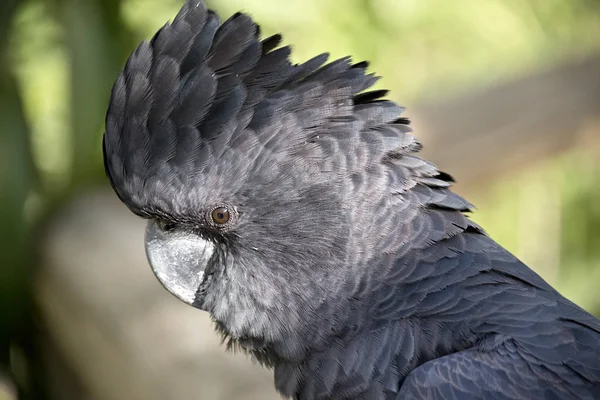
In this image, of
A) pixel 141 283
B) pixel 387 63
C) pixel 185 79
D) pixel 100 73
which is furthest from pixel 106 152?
pixel 387 63

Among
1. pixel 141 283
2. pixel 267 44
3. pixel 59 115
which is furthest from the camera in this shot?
pixel 59 115

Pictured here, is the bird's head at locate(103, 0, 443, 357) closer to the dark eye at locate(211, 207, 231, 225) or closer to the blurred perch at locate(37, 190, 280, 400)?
the dark eye at locate(211, 207, 231, 225)

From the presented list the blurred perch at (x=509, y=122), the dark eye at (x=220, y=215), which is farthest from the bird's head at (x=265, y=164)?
the blurred perch at (x=509, y=122)

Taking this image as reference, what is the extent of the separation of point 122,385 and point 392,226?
137cm

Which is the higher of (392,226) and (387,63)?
(387,63)

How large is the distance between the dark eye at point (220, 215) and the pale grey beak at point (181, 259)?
0.08m

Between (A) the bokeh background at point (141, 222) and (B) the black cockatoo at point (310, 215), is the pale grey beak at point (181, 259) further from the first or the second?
(A) the bokeh background at point (141, 222)

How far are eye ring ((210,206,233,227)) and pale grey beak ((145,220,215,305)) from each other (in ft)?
0.27

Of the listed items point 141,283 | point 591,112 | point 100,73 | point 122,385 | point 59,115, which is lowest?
point 122,385

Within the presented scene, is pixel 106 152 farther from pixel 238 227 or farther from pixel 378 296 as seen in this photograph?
pixel 378 296

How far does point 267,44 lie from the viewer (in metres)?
1.60

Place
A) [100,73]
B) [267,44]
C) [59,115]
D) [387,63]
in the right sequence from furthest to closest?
[387,63] → [59,115] → [100,73] → [267,44]

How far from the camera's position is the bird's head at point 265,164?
5.02ft

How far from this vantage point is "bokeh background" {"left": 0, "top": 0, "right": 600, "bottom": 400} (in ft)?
8.20
